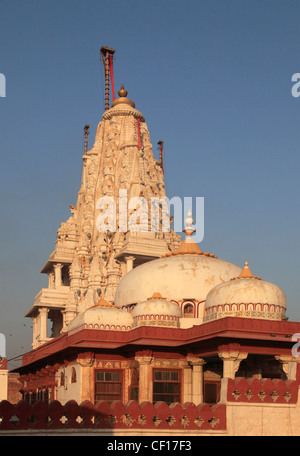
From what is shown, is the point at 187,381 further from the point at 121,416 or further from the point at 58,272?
the point at 58,272

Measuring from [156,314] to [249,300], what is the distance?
16.2 ft

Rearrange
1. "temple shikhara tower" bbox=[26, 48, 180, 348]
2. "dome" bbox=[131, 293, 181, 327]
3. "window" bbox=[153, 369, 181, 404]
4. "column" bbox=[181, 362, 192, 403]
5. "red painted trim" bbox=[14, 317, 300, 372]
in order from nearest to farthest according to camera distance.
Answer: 1. "red painted trim" bbox=[14, 317, 300, 372]
2. "window" bbox=[153, 369, 181, 404]
3. "column" bbox=[181, 362, 192, 403]
4. "dome" bbox=[131, 293, 181, 327]
5. "temple shikhara tower" bbox=[26, 48, 180, 348]

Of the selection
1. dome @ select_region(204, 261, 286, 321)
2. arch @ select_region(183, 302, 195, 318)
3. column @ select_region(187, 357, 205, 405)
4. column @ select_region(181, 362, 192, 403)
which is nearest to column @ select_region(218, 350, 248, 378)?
dome @ select_region(204, 261, 286, 321)

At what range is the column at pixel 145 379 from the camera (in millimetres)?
28297

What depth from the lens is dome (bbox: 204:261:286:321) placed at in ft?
90.6

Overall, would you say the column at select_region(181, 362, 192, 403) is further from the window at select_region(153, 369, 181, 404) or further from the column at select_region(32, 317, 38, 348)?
the column at select_region(32, 317, 38, 348)

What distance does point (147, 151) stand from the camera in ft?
197

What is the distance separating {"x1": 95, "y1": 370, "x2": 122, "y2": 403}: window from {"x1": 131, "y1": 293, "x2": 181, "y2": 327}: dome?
2468mm

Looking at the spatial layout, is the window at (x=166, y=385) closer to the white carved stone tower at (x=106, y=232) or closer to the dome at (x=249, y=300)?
the dome at (x=249, y=300)

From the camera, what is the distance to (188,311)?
110ft

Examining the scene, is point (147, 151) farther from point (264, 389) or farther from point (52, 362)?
point (264, 389)

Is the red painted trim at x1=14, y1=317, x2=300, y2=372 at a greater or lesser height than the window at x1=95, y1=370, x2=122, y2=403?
greater

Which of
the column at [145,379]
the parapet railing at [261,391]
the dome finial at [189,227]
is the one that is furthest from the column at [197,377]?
the dome finial at [189,227]
